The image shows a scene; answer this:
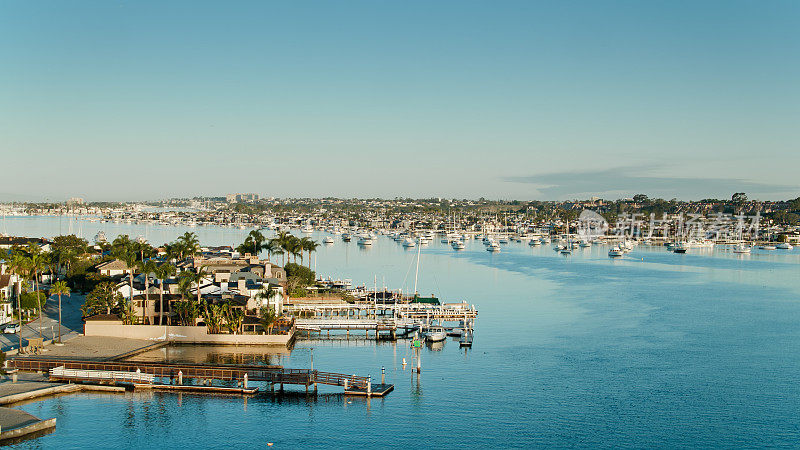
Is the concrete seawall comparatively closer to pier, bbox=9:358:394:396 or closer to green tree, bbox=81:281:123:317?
green tree, bbox=81:281:123:317

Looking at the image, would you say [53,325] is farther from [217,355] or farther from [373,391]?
[373,391]

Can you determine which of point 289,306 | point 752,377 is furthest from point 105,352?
point 752,377

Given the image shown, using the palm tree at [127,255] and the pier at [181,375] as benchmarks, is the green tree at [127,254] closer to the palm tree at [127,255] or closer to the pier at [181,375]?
the palm tree at [127,255]

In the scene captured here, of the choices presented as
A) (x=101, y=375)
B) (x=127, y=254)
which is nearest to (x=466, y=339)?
(x=101, y=375)

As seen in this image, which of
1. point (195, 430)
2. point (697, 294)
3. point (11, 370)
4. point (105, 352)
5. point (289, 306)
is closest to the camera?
point (195, 430)

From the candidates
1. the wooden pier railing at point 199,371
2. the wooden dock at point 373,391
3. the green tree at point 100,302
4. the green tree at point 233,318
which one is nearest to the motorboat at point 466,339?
the wooden dock at point 373,391

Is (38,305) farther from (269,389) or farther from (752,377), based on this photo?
(752,377)

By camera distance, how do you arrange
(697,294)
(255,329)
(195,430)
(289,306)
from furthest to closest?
(697,294)
(289,306)
(255,329)
(195,430)

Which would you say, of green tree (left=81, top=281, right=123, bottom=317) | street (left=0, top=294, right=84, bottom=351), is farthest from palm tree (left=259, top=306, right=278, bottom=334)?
street (left=0, top=294, right=84, bottom=351)
